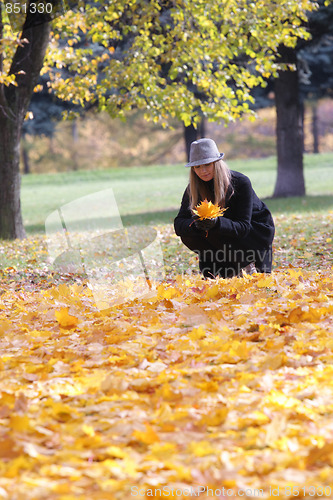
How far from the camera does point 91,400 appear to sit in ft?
8.60

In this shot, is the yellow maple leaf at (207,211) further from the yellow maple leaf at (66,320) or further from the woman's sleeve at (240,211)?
the yellow maple leaf at (66,320)

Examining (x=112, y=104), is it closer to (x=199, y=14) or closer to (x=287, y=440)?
(x=199, y=14)

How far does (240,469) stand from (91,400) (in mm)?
833

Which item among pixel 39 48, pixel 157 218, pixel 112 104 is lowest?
pixel 157 218

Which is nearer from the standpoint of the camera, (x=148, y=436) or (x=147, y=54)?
(x=148, y=436)

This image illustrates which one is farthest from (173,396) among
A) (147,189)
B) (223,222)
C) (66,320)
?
(147,189)

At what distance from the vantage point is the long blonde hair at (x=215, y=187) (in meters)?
5.14

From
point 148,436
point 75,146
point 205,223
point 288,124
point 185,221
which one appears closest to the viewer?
point 148,436

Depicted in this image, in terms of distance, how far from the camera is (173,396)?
2.57m

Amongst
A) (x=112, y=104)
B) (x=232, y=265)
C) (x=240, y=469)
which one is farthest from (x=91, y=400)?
(x=112, y=104)

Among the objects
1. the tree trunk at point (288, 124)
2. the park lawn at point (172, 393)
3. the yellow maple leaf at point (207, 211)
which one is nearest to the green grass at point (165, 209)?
the tree trunk at point (288, 124)

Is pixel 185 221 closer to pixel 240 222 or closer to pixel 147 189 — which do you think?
pixel 240 222

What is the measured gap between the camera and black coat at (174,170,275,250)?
517 centimetres

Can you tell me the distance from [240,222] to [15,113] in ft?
20.7
